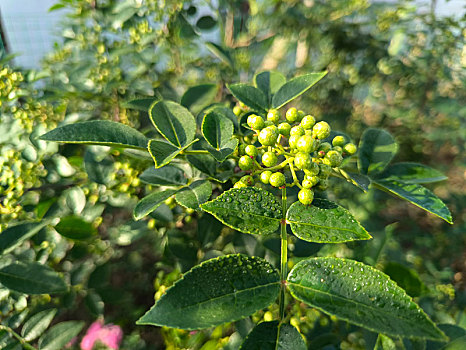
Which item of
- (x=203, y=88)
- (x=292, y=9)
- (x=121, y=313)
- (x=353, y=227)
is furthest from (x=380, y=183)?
(x=292, y=9)

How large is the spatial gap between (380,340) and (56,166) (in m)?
1.01

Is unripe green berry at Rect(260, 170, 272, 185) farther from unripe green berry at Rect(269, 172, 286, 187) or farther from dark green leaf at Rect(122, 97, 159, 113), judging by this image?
dark green leaf at Rect(122, 97, 159, 113)

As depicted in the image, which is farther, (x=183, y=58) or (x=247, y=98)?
(x=183, y=58)

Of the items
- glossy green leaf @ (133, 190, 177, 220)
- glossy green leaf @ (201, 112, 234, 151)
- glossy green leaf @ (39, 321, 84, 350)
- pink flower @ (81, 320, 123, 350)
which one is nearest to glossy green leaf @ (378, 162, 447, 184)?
glossy green leaf @ (201, 112, 234, 151)

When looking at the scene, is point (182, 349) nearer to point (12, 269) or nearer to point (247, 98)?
point (12, 269)

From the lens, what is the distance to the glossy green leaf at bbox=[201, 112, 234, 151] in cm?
63

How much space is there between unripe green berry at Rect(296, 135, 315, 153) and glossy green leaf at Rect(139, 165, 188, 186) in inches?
11.8

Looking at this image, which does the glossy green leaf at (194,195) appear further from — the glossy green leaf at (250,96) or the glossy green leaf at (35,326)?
the glossy green leaf at (35,326)

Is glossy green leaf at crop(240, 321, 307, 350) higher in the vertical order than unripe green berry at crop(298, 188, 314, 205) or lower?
lower

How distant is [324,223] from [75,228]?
71 cm

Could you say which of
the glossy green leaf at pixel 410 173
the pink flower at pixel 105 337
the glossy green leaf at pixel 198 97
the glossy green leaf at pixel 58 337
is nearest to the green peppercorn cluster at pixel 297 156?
the glossy green leaf at pixel 410 173

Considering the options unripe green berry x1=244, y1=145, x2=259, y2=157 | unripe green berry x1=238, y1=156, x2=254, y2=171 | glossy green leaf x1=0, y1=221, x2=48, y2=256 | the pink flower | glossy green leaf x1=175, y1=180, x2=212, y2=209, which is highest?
unripe green berry x1=244, y1=145, x2=259, y2=157

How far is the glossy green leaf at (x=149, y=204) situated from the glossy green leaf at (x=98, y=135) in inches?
4.2

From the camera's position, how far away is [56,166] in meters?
1.02
